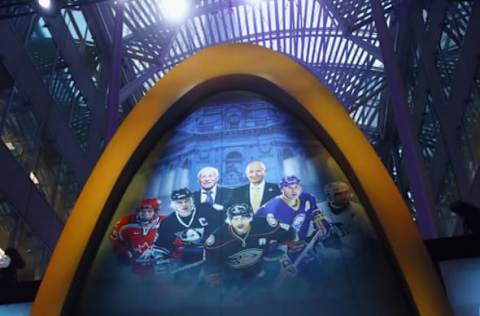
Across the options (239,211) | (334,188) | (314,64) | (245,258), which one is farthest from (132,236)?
(314,64)

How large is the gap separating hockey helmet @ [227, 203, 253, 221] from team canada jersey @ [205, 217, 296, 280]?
0.11 metres

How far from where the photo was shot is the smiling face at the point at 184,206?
6297 mm

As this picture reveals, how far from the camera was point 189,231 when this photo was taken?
612 cm

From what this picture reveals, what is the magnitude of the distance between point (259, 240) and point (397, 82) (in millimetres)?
8901

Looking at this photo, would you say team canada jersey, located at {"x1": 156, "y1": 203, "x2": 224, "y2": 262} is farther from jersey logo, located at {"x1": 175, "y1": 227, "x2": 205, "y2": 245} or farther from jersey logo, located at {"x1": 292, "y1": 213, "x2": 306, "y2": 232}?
jersey logo, located at {"x1": 292, "y1": 213, "x2": 306, "y2": 232}

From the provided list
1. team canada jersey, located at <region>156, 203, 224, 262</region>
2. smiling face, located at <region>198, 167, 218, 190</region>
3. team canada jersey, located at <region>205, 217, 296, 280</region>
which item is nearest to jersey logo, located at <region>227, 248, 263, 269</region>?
team canada jersey, located at <region>205, 217, 296, 280</region>

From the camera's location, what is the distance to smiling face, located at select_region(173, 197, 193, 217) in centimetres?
630

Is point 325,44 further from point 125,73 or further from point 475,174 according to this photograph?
point 475,174

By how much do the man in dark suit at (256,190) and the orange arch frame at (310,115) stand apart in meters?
0.89

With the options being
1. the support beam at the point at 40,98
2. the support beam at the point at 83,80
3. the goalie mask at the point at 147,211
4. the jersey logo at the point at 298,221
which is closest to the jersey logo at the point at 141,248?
the goalie mask at the point at 147,211

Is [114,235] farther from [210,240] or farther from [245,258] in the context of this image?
[245,258]

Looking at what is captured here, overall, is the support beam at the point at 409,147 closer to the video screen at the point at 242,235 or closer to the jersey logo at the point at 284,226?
the video screen at the point at 242,235

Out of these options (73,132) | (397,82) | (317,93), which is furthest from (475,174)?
(73,132)

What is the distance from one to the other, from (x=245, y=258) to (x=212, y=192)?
39.0 inches
